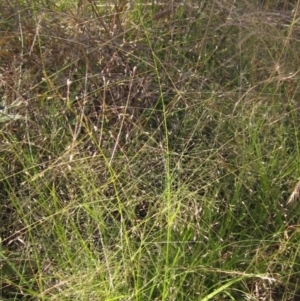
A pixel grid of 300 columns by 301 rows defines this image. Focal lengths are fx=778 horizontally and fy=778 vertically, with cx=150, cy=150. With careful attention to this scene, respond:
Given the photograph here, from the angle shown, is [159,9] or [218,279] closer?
[218,279]

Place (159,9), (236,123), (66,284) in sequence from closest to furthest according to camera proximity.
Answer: (66,284) → (236,123) → (159,9)

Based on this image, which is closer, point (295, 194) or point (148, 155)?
point (295, 194)

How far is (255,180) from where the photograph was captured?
1799 millimetres

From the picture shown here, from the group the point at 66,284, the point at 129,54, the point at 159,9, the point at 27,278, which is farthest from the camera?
the point at 159,9

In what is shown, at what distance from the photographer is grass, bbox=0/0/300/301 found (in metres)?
1.64

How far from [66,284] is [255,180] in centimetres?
51

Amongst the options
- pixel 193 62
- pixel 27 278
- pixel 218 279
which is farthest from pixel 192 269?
pixel 193 62

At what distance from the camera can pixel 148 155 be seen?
1768 millimetres

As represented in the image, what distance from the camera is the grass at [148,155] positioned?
1.64 meters

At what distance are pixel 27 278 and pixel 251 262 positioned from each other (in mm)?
489

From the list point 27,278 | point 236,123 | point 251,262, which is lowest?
point 27,278

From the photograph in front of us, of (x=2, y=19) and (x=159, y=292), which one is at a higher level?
(x=2, y=19)

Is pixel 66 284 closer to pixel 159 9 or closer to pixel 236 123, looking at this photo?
pixel 236 123

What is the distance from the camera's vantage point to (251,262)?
5.44ft
